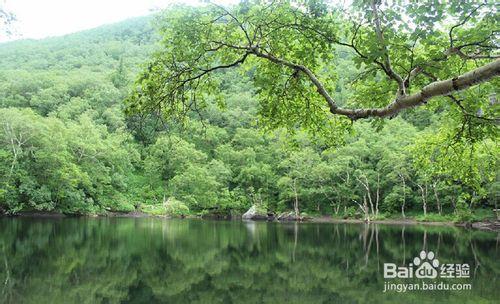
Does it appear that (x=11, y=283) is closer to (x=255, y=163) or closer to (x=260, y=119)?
(x=260, y=119)

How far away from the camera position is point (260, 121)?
24.7ft

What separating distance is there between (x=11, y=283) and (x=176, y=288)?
400 centimetres

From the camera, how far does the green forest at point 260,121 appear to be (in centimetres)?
572

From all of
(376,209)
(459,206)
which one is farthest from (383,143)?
(459,206)
